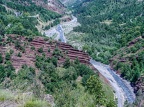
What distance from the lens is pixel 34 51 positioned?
8869 centimetres

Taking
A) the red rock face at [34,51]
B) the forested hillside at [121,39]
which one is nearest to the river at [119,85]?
the forested hillside at [121,39]

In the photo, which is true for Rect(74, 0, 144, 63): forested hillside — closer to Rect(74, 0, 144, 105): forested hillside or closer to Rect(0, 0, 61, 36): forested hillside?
Rect(74, 0, 144, 105): forested hillside

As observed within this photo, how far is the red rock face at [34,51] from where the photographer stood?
261ft

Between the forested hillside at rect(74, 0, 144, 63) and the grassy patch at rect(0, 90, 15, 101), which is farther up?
the grassy patch at rect(0, 90, 15, 101)

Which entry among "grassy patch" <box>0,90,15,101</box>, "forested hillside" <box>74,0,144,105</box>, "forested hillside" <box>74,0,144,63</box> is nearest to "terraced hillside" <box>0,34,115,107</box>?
"forested hillside" <box>74,0,144,105</box>

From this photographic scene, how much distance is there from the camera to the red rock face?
261 feet

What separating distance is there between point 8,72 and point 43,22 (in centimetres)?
10940

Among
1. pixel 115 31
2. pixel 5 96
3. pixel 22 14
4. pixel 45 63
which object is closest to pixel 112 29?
pixel 115 31

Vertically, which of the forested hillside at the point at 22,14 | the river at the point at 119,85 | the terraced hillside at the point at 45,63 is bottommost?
the river at the point at 119,85

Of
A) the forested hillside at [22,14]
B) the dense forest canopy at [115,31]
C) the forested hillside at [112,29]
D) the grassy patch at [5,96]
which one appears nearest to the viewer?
the grassy patch at [5,96]

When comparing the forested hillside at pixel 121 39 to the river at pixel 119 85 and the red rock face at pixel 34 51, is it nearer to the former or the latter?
the river at pixel 119 85

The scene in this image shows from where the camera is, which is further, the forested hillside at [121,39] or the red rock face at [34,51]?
the forested hillside at [121,39]

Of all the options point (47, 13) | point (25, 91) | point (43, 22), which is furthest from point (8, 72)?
point (47, 13)

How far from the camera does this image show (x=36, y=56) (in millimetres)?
83562
